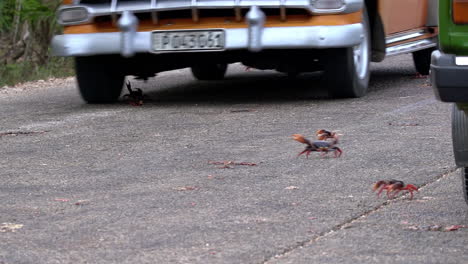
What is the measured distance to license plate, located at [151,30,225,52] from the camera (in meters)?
7.84

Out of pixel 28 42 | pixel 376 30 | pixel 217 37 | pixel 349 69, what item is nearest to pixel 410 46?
pixel 376 30

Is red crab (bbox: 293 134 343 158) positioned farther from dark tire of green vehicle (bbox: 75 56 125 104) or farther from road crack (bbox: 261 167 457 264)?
dark tire of green vehicle (bbox: 75 56 125 104)

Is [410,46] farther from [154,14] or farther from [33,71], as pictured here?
[33,71]

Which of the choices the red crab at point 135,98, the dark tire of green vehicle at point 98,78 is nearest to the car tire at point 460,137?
the red crab at point 135,98

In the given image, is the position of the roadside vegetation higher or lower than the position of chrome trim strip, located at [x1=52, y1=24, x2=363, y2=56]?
lower

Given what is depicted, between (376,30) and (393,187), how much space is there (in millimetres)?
4483

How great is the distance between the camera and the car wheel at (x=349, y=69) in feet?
26.9

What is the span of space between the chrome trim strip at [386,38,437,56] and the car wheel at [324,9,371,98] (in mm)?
496

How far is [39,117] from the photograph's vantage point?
26.6ft

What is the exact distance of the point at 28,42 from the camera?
1512 centimetres

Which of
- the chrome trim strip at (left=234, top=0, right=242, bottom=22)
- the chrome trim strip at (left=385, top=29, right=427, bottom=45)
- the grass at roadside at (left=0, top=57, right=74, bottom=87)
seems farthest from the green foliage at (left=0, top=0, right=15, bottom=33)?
the chrome trim strip at (left=234, top=0, right=242, bottom=22)

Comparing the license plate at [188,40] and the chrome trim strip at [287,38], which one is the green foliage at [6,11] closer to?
the chrome trim strip at [287,38]

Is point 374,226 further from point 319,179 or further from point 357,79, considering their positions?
point 357,79

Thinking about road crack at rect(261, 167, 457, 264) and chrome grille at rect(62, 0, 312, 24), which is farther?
chrome grille at rect(62, 0, 312, 24)
